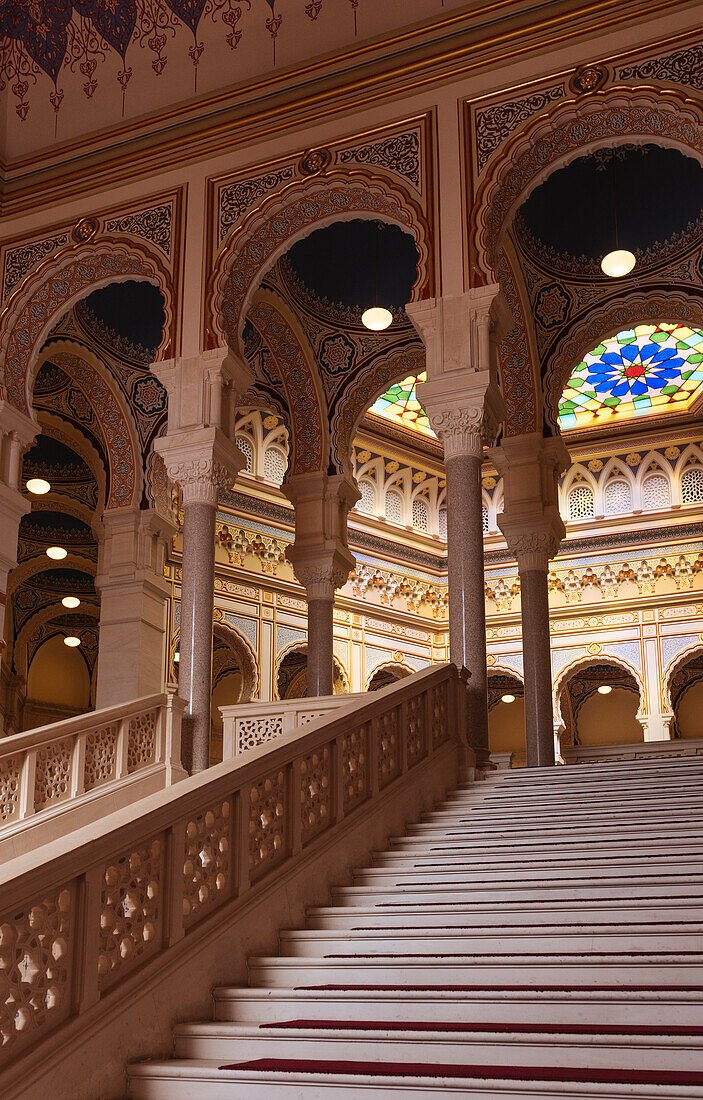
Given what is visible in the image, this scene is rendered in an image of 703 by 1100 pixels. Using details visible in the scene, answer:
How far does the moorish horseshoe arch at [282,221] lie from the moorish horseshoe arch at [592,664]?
10591mm

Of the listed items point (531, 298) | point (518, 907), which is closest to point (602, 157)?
point (531, 298)

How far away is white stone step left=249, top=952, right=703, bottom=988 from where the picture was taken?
13.4 feet

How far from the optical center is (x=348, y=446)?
13.3 m

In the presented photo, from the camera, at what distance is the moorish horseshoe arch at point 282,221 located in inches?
399

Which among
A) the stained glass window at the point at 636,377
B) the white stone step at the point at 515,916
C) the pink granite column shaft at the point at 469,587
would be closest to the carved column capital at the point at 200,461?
the pink granite column shaft at the point at 469,587

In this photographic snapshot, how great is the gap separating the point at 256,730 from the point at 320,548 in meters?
3.54

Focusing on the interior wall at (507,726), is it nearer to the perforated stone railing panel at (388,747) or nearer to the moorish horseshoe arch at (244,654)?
the moorish horseshoe arch at (244,654)

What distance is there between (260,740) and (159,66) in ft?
21.8

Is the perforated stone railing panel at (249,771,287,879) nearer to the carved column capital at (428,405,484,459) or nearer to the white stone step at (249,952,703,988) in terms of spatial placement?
the white stone step at (249,952,703,988)

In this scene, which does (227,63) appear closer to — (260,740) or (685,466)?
(260,740)

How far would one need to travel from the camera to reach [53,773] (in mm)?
8859

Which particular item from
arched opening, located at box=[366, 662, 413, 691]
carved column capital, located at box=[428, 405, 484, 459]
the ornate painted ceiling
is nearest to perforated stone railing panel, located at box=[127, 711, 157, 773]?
carved column capital, located at box=[428, 405, 484, 459]

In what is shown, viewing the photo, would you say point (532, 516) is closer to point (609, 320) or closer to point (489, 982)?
point (609, 320)

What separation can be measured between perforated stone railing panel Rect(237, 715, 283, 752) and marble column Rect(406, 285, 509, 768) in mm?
1656
